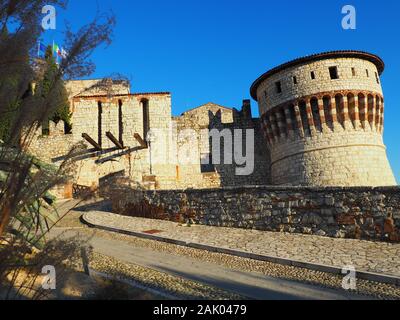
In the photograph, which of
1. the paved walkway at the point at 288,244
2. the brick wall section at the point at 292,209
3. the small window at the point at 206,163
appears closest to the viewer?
the paved walkway at the point at 288,244

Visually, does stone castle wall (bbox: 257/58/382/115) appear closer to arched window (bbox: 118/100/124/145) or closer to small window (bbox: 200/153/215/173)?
small window (bbox: 200/153/215/173)

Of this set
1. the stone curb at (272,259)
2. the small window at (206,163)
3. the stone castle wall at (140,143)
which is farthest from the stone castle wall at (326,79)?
the stone curb at (272,259)

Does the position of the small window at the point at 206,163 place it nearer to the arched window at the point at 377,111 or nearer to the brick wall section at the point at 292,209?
the brick wall section at the point at 292,209

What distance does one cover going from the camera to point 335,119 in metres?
16.5

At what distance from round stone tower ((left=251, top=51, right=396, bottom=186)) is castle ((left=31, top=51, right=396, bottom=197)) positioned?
5 centimetres

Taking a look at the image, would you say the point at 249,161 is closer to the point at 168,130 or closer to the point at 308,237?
the point at 168,130

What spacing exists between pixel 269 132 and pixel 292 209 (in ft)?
32.7

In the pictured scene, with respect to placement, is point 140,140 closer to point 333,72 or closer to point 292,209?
point 333,72

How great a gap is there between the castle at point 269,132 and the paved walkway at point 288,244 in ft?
13.4

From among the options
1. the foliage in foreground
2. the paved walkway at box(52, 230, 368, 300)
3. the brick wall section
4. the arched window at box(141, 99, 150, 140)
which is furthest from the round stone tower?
the foliage in foreground

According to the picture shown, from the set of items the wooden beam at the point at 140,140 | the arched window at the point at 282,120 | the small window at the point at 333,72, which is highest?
the small window at the point at 333,72

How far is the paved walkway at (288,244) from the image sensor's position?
6.63m

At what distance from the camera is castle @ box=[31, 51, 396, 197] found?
16516 mm

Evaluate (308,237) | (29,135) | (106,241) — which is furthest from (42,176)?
(308,237)
